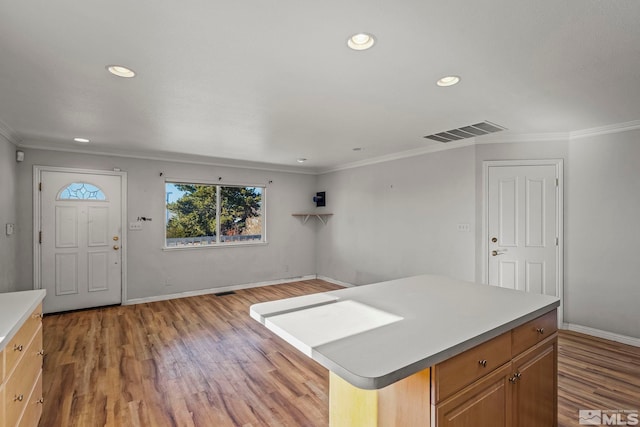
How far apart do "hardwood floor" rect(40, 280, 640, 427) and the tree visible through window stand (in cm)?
176

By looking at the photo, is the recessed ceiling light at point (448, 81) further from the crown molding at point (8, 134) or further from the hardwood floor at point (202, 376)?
the crown molding at point (8, 134)

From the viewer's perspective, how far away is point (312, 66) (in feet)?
6.89

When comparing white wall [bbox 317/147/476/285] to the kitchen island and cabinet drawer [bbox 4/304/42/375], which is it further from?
cabinet drawer [bbox 4/304/42/375]

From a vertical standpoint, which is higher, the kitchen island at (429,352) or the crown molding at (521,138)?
the crown molding at (521,138)

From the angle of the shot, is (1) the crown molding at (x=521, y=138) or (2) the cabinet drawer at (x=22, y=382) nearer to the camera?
(2) the cabinet drawer at (x=22, y=382)

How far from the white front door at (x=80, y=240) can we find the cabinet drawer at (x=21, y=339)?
2.98 meters

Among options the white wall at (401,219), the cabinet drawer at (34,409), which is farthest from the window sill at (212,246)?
the cabinet drawer at (34,409)

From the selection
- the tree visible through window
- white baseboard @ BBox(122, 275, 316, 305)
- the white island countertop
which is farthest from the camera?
the tree visible through window

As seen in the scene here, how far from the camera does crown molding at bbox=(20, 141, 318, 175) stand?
171 inches

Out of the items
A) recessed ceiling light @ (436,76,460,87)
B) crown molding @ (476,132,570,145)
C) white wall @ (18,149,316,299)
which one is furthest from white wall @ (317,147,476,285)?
recessed ceiling light @ (436,76,460,87)

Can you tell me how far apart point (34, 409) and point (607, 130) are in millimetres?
5585

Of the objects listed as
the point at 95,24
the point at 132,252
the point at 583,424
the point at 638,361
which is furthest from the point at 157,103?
the point at 638,361

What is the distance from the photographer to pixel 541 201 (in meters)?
3.86

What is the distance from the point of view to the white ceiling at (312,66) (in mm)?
1543
